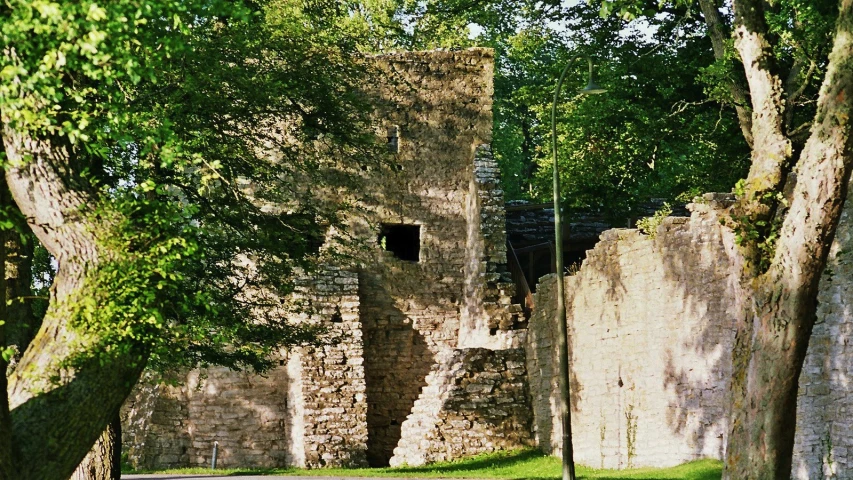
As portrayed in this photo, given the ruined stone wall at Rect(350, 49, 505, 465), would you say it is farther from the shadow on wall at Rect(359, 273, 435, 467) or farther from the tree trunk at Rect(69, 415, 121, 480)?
the tree trunk at Rect(69, 415, 121, 480)

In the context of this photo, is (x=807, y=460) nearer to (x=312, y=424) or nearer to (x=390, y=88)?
(x=312, y=424)

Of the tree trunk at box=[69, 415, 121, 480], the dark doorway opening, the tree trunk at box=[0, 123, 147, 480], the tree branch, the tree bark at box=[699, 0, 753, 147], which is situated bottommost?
the tree trunk at box=[69, 415, 121, 480]

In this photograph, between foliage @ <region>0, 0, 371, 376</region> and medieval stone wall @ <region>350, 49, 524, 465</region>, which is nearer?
foliage @ <region>0, 0, 371, 376</region>

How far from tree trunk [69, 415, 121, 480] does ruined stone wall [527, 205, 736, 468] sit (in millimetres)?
7991

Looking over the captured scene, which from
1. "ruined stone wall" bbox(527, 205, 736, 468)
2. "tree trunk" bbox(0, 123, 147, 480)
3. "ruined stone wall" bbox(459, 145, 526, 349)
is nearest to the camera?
"tree trunk" bbox(0, 123, 147, 480)

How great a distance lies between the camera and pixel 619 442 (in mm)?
22641

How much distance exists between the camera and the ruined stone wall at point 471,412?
2695cm

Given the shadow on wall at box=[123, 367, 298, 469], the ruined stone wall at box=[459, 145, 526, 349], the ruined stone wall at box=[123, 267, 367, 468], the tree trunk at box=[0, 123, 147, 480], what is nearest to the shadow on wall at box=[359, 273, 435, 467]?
the ruined stone wall at box=[459, 145, 526, 349]

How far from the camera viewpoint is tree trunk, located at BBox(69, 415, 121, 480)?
16016 mm

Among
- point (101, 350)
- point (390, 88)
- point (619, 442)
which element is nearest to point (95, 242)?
point (101, 350)

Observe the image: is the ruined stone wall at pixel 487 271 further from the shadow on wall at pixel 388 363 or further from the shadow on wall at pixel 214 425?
the shadow on wall at pixel 214 425

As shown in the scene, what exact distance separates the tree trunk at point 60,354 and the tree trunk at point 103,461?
5.76 m

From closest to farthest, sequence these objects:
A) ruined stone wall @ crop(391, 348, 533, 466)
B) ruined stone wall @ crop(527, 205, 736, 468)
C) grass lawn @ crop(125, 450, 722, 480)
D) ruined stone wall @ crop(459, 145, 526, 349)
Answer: ruined stone wall @ crop(527, 205, 736, 468) → grass lawn @ crop(125, 450, 722, 480) → ruined stone wall @ crop(391, 348, 533, 466) → ruined stone wall @ crop(459, 145, 526, 349)

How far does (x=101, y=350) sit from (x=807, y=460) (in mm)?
9684
